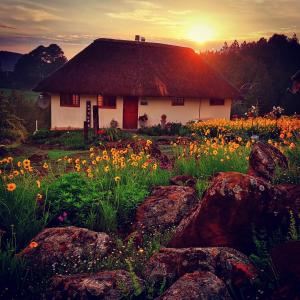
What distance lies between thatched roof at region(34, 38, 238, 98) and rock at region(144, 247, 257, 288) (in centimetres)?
2036

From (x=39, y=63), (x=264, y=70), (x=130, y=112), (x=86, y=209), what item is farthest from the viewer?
(x=39, y=63)

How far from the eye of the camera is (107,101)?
2484 cm

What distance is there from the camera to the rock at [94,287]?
351 centimetres

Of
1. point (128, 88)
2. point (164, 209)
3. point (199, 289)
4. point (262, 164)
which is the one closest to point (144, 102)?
point (128, 88)

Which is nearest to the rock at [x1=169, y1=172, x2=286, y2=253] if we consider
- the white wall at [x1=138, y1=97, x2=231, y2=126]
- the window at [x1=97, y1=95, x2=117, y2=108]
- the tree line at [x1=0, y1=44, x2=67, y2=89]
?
the window at [x1=97, y1=95, x2=117, y2=108]

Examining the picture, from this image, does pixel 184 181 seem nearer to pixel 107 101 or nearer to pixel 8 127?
pixel 8 127

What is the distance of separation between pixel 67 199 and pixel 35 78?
68325 millimetres

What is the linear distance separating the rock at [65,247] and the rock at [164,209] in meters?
1.09

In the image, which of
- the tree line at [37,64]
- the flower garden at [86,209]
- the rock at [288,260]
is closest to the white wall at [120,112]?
the flower garden at [86,209]

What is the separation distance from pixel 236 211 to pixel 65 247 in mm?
2150

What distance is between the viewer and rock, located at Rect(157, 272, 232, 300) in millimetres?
3223

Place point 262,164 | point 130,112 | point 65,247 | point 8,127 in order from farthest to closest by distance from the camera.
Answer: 1. point 130,112
2. point 8,127
3. point 262,164
4. point 65,247

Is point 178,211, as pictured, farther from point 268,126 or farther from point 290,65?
point 290,65

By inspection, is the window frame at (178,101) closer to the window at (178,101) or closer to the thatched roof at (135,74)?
the window at (178,101)
